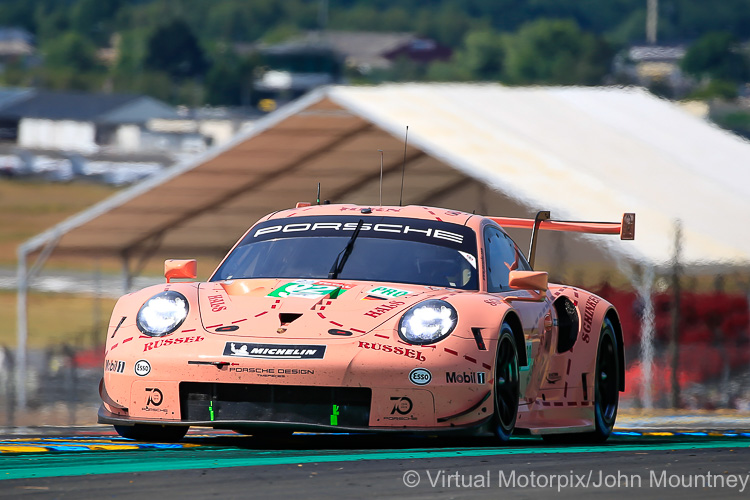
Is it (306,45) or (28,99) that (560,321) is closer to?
(28,99)

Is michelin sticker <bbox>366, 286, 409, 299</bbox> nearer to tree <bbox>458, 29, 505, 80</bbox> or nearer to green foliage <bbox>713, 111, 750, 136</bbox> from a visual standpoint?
green foliage <bbox>713, 111, 750, 136</bbox>

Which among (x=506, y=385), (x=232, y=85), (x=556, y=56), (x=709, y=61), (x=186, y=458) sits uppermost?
(x=556, y=56)

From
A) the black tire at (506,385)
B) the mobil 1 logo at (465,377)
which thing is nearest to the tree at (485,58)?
the black tire at (506,385)

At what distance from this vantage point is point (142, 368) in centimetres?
638

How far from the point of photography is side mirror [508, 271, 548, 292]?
692cm

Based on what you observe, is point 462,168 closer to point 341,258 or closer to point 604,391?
point 604,391

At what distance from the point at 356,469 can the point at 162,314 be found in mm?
1408

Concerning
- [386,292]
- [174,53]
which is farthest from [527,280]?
[174,53]

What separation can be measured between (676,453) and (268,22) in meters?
161

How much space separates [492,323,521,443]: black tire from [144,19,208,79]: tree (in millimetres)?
121809

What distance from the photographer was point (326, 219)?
7574 mm

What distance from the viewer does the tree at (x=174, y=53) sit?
128 meters

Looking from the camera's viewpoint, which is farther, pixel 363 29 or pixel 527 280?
pixel 363 29

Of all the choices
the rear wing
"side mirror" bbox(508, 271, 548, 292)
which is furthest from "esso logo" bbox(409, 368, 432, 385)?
the rear wing
